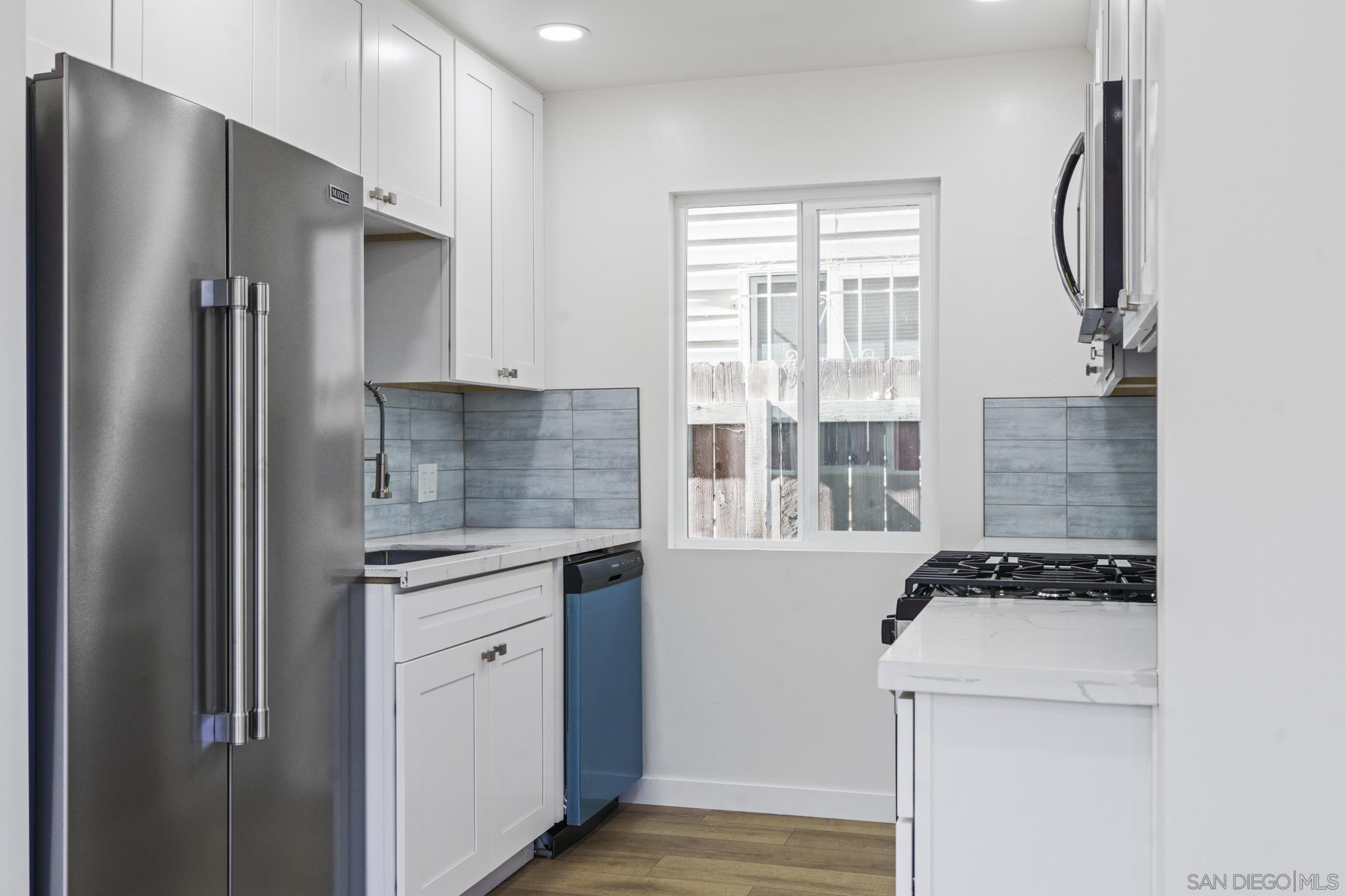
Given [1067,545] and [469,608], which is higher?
[1067,545]

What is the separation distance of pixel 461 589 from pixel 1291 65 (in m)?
2.10

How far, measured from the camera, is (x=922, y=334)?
12.0 feet

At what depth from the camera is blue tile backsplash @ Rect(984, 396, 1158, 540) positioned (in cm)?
342

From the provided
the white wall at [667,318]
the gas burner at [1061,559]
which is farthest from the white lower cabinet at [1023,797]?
the white wall at [667,318]

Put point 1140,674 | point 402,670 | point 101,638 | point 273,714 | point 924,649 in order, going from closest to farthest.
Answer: point 1140,674 < point 924,649 < point 101,638 < point 273,714 < point 402,670

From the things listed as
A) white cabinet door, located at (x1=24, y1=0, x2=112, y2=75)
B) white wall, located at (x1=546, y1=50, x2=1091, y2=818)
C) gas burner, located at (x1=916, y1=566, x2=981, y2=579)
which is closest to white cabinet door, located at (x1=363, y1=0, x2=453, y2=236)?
white wall, located at (x1=546, y1=50, x2=1091, y2=818)

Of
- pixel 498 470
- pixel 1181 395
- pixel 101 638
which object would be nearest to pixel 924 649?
pixel 1181 395

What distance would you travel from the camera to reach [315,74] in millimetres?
2514

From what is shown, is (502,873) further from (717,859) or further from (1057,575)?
(1057,575)

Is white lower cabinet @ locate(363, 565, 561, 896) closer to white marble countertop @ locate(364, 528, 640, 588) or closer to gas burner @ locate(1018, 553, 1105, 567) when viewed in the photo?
white marble countertop @ locate(364, 528, 640, 588)

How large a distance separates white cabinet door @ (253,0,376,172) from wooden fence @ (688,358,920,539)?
1611 mm

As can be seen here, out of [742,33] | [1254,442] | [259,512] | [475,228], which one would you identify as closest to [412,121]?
[475,228]

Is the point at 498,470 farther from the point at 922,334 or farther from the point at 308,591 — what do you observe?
the point at 308,591

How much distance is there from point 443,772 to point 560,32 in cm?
213
